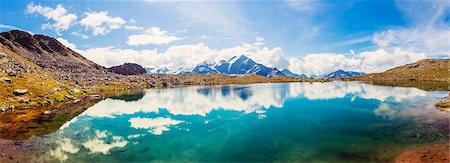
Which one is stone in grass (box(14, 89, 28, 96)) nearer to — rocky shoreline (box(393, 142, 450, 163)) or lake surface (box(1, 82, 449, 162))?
lake surface (box(1, 82, 449, 162))

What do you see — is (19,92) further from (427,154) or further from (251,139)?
(427,154)

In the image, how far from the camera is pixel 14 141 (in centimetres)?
5203

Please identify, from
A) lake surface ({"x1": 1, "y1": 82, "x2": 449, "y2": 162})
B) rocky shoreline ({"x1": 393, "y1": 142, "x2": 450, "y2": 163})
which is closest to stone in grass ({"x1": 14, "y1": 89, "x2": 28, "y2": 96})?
lake surface ({"x1": 1, "y1": 82, "x2": 449, "y2": 162})

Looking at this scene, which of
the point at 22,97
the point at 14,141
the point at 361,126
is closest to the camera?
the point at 14,141

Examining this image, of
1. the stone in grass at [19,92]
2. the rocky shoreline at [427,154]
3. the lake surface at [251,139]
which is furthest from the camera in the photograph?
the stone in grass at [19,92]

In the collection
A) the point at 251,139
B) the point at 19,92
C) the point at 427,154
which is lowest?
the point at 251,139

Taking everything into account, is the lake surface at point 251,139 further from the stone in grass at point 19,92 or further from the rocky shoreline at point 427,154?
the stone in grass at point 19,92

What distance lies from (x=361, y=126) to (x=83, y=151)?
55.5 m

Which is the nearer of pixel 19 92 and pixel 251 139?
pixel 251 139

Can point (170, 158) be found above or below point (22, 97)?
below

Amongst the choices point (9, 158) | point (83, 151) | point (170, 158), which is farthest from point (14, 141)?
point (170, 158)

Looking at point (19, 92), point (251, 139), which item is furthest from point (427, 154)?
point (19, 92)

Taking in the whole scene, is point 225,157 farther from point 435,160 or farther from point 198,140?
point 435,160

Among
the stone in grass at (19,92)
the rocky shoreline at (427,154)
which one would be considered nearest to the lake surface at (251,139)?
the rocky shoreline at (427,154)
